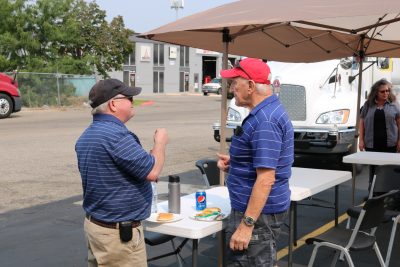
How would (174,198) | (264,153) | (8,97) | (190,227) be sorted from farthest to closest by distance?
(8,97)
(174,198)
(190,227)
(264,153)

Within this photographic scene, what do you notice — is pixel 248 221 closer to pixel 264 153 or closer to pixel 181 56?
pixel 264 153

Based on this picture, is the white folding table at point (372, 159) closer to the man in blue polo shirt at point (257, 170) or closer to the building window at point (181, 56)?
the man in blue polo shirt at point (257, 170)

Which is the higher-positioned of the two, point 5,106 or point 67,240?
point 5,106

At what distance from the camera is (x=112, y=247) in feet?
10.5

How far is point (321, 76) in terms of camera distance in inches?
433

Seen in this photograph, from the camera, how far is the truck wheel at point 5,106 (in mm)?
21234

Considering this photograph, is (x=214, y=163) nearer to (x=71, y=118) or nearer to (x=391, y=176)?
(x=391, y=176)

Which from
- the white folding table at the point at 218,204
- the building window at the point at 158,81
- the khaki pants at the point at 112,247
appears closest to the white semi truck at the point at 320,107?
the white folding table at the point at 218,204

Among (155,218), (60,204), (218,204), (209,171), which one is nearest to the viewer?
(155,218)

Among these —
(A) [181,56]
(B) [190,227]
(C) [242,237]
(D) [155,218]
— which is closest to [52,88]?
(D) [155,218]

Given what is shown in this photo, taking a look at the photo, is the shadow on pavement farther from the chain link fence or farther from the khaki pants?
the chain link fence

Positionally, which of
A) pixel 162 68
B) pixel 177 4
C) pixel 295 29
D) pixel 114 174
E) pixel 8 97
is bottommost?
pixel 8 97

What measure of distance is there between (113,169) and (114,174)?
30mm

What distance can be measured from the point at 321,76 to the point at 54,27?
20.5 metres
